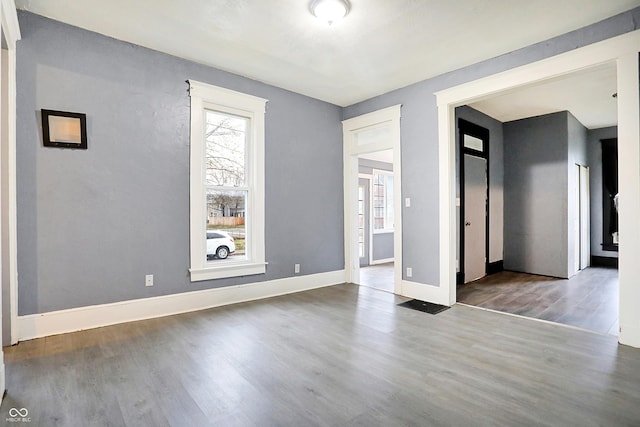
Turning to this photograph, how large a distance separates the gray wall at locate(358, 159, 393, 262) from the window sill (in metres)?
3.78

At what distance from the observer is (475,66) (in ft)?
11.9

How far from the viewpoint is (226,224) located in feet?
13.2

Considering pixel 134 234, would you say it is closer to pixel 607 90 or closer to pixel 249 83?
pixel 249 83

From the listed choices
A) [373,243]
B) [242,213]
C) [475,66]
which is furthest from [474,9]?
[373,243]

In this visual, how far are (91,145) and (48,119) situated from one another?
1.22 feet

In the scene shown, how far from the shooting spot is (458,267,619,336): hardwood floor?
11.0 feet

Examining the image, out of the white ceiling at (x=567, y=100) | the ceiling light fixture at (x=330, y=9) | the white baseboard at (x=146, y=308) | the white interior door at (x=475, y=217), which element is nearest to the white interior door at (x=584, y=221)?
the white ceiling at (x=567, y=100)

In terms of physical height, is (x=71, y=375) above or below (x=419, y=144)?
below

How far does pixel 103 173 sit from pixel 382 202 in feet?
19.9

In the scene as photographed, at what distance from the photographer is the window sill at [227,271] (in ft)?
12.0

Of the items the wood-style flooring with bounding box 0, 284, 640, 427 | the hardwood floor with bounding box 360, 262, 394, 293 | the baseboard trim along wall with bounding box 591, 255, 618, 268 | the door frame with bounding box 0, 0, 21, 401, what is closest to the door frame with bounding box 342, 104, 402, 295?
the hardwood floor with bounding box 360, 262, 394, 293

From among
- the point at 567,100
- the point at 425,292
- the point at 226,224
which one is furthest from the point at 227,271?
the point at 567,100

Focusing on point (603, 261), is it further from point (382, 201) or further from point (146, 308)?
point (146, 308)

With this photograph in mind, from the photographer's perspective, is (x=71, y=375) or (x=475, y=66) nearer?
(x=71, y=375)
